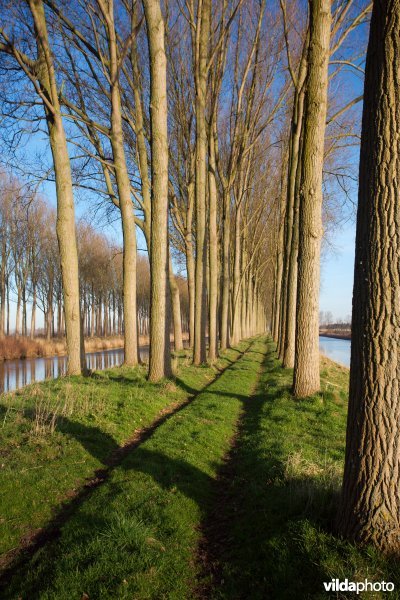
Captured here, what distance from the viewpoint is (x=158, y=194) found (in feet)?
36.5

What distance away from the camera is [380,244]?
3180mm

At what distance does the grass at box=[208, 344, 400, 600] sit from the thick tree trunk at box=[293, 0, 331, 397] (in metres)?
2.32

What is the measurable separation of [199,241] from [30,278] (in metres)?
25.6

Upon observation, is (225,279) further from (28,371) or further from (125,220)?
(28,371)

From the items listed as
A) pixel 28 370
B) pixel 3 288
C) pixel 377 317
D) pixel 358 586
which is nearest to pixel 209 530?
pixel 358 586

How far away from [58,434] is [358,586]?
16.6 ft

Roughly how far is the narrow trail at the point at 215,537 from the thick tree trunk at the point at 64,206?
6.99 metres

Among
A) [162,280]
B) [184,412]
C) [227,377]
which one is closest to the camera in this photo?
[184,412]

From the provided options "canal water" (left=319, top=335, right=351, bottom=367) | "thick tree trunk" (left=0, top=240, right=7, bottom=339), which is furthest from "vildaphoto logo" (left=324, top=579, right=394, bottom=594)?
"thick tree trunk" (left=0, top=240, right=7, bottom=339)

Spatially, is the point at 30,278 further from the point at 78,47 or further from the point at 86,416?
the point at 86,416

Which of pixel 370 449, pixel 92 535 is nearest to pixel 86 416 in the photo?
pixel 92 535

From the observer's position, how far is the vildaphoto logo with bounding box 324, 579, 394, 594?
276 cm

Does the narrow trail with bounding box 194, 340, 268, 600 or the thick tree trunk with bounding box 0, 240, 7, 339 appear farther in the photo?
the thick tree trunk with bounding box 0, 240, 7, 339

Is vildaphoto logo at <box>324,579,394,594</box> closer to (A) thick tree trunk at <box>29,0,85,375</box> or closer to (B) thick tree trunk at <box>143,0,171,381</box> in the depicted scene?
(B) thick tree trunk at <box>143,0,171,381</box>
